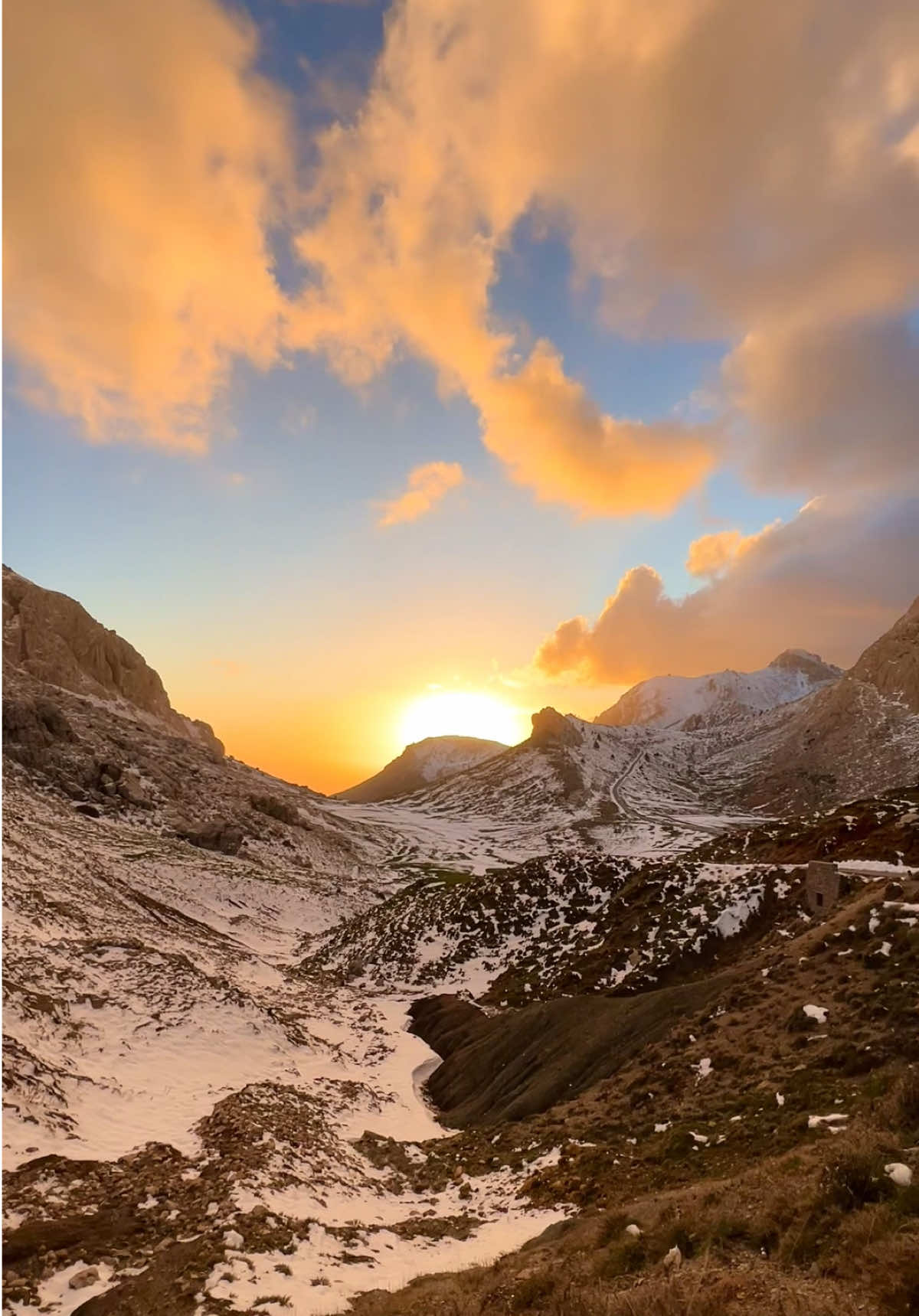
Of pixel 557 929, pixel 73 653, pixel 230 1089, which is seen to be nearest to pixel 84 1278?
pixel 230 1089

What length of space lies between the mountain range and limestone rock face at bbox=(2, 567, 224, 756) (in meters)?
104

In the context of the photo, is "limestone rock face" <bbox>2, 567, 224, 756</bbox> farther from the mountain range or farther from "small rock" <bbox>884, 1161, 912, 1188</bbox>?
"small rock" <bbox>884, 1161, 912, 1188</bbox>

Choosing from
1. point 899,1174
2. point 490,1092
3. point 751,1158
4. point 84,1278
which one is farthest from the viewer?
point 490,1092

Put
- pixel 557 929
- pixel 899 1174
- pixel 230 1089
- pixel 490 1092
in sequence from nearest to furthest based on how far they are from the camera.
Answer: pixel 899 1174, pixel 230 1089, pixel 490 1092, pixel 557 929

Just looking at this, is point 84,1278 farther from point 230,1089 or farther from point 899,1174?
point 899,1174

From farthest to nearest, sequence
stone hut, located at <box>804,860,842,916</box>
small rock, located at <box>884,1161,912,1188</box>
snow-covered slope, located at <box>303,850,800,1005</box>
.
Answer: snow-covered slope, located at <box>303,850,800,1005</box> → stone hut, located at <box>804,860,842,916</box> → small rock, located at <box>884,1161,912,1188</box>

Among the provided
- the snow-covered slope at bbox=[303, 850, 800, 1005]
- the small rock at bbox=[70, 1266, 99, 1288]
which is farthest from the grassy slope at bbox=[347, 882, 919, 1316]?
the snow-covered slope at bbox=[303, 850, 800, 1005]

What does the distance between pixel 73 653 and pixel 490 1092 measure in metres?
160

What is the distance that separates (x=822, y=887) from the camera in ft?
101

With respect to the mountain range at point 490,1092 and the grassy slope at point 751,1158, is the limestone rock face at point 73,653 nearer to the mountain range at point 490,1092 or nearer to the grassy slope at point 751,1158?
the mountain range at point 490,1092

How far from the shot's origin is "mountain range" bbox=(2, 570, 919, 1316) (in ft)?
34.1

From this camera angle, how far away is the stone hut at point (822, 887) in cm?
3008

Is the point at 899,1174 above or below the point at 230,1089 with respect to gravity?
above

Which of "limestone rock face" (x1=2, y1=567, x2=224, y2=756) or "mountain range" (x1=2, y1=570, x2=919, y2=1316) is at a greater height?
"limestone rock face" (x1=2, y1=567, x2=224, y2=756)
